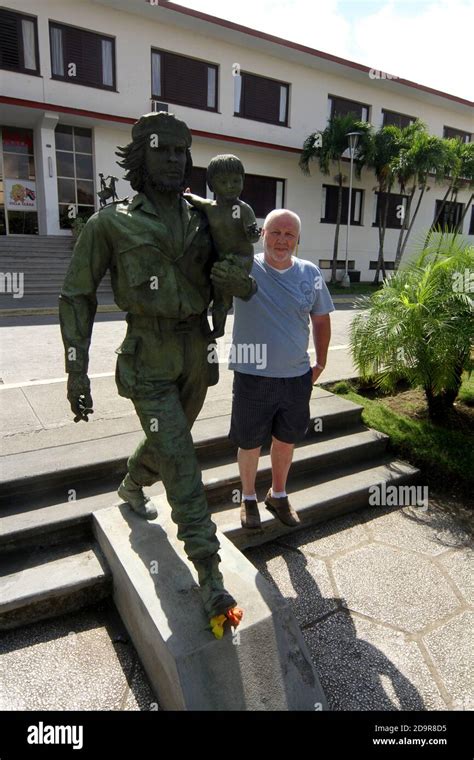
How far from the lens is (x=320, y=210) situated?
826 inches

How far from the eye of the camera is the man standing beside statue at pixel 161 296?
6.74 feet

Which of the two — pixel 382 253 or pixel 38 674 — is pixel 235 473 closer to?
pixel 38 674

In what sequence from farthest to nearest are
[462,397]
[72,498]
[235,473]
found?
[462,397] → [235,473] → [72,498]

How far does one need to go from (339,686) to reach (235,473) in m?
1.61

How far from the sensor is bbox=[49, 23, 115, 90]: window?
14500 mm

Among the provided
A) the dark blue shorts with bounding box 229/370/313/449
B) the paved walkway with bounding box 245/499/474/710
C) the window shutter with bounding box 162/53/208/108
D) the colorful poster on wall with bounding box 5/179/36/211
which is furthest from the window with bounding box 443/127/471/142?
the dark blue shorts with bounding box 229/370/313/449

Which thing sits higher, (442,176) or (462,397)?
(442,176)

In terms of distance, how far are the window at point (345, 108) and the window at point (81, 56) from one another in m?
9.44

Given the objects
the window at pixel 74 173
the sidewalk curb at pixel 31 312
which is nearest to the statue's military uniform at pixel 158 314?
the sidewalk curb at pixel 31 312

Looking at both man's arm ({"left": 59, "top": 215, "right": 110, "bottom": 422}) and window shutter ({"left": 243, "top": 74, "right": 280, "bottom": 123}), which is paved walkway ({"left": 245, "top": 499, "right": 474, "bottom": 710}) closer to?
man's arm ({"left": 59, "top": 215, "right": 110, "bottom": 422})

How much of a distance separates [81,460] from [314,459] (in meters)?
1.82

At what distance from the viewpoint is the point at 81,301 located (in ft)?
7.00

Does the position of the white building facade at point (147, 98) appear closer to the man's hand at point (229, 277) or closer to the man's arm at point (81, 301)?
the man's arm at point (81, 301)

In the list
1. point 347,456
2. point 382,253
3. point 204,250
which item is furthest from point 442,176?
point 204,250
